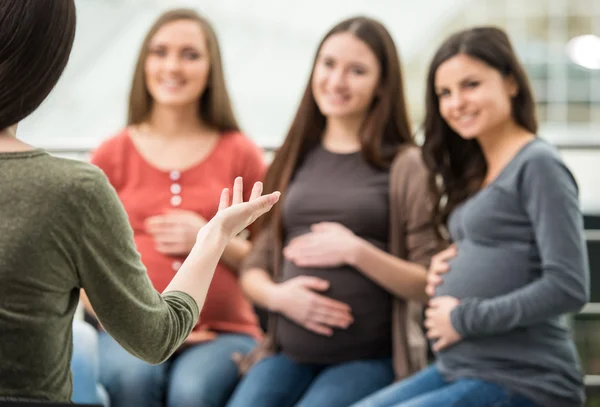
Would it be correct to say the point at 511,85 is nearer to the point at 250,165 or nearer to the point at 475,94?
the point at 475,94

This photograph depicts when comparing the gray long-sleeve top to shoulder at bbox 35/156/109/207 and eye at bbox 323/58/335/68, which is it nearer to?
eye at bbox 323/58/335/68

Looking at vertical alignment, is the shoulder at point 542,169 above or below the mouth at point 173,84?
below

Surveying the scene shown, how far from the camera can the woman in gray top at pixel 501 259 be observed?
65.9 inches

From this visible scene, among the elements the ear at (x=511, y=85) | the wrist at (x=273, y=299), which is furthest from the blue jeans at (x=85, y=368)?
the ear at (x=511, y=85)

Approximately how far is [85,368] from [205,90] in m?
0.82

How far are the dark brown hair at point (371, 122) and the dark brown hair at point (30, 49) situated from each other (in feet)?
3.77

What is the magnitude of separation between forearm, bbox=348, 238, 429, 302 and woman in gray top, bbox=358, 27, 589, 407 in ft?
0.29

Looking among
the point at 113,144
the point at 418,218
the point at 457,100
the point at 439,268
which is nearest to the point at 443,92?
the point at 457,100

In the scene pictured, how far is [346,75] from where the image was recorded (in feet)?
6.95

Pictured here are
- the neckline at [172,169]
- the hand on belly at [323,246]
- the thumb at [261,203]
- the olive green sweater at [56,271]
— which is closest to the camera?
the olive green sweater at [56,271]

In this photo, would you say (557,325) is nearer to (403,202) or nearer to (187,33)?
(403,202)

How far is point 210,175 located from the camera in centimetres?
224

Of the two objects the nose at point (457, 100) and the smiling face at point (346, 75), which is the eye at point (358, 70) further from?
the nose at point (457, 100)

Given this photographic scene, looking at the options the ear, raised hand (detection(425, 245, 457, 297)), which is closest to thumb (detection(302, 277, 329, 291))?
raised hand (detection(425, 245, 457, 297))
